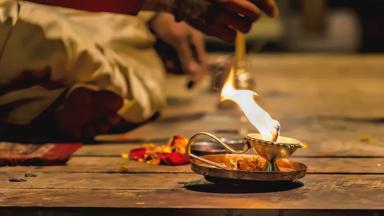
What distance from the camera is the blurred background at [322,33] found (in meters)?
11.1

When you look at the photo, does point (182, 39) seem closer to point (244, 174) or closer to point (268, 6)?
point (268, 6)

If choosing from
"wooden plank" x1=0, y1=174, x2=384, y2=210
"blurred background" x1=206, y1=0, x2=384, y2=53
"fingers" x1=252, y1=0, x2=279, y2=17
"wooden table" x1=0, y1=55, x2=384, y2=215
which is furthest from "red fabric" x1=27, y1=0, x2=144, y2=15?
"blurred background" x1=206, y1=0, x2=384, y2=53

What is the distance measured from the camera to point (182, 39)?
4.53 meters

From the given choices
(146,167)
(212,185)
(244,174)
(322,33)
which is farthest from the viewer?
(322,33)

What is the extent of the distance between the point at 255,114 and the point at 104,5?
822mm

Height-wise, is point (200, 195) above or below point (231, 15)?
below

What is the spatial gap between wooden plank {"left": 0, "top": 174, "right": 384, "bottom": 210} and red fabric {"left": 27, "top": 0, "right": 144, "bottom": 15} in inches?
27.8

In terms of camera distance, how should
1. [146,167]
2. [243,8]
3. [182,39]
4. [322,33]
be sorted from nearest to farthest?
[146,167], [243,8], [182,39], [322,33]

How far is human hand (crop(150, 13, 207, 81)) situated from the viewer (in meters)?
4.54

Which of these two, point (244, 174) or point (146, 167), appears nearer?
point (244, 174)

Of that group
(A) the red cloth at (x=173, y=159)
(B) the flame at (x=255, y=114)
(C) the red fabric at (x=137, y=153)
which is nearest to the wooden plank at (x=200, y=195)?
(B) the flame at (x=255, y=114)

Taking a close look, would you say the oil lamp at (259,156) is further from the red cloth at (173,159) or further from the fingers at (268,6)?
the fingers at (268,6)

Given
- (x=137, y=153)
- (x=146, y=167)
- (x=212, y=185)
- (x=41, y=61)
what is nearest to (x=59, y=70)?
(x=41, y=61)

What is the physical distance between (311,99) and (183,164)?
2.49m
